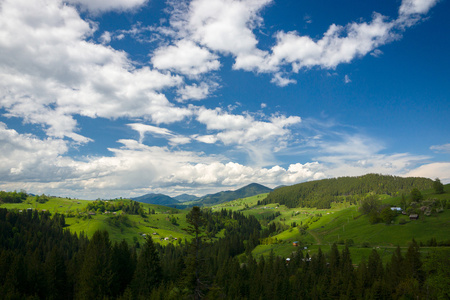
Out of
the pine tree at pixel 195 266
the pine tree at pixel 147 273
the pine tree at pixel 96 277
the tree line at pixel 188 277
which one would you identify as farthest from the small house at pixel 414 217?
Result: the pine tree at pixel 96 277

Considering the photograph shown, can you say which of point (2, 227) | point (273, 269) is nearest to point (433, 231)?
point (273, 269)

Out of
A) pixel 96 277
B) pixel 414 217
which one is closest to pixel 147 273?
pixel 96 277

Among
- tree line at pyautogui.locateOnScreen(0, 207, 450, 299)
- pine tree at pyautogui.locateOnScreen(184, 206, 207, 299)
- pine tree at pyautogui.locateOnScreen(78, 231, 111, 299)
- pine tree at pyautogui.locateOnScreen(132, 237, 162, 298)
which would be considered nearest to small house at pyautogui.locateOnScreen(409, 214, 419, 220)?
tree line at pyautogui.locateOnScreen(0, 207, 450, 299)

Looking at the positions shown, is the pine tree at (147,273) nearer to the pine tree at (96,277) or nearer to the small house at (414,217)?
the pine tree at (96,277)

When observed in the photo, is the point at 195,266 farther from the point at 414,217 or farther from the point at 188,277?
the point at 414,217

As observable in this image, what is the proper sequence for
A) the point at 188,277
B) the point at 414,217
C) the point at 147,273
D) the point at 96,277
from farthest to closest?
1. the point at 414,217
2. the point at 147,273
3. the point at 96,277
4. the point at 188,277

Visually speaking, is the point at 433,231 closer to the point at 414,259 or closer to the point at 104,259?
the point at 414,259

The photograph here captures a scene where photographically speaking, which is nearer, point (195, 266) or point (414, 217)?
point (195, 266)

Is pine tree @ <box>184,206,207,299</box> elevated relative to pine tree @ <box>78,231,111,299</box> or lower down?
elevated

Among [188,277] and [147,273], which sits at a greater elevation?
→ [188,277]

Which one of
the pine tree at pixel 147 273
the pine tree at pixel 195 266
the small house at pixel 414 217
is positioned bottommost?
the small house at pixel 414 217

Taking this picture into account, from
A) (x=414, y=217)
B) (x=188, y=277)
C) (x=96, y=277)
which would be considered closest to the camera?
(x=188, y=277)

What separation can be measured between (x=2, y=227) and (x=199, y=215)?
794 ft

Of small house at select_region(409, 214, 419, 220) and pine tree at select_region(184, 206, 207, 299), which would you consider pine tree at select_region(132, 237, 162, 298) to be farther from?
small house at select_region(409, 214, 419, 220)
